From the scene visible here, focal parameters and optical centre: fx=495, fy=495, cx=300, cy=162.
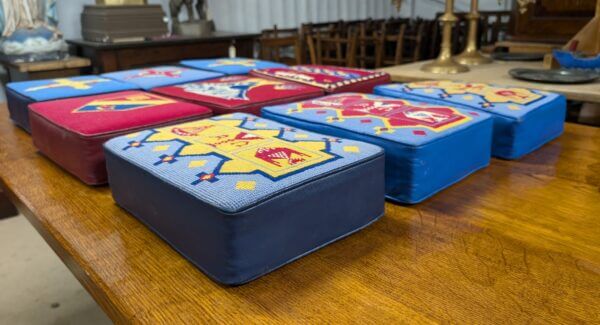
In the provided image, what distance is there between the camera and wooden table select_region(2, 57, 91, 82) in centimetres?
236

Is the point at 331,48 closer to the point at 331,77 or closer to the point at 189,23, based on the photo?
the point at 189,23

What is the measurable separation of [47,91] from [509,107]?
42.1 inches

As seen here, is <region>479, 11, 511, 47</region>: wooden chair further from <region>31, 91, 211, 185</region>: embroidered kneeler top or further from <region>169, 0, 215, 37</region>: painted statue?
<region>31, 91, 211, 185</region>: embroidered kneeler top

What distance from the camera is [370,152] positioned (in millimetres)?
689

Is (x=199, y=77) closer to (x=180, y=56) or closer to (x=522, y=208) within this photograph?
(x=522, y=208)

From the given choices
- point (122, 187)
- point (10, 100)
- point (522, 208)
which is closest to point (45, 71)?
point (10, 100)

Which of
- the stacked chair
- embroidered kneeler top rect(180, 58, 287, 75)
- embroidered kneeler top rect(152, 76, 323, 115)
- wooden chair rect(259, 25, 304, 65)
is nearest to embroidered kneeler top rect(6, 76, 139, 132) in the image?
the stacked chair

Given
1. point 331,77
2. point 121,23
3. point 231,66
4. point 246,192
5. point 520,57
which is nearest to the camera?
point 246,192

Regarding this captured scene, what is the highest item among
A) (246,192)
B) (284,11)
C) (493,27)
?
(284,11)

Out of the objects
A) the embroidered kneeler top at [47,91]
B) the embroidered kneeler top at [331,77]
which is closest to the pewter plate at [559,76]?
the embroidered kneeler top at [331,77]

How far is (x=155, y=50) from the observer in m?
2.73

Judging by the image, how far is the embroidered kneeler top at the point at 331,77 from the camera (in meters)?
1.27

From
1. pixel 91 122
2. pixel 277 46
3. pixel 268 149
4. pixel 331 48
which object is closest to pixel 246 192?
pixel 268 149

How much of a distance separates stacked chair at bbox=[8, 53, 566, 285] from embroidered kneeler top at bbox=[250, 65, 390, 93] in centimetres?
1
